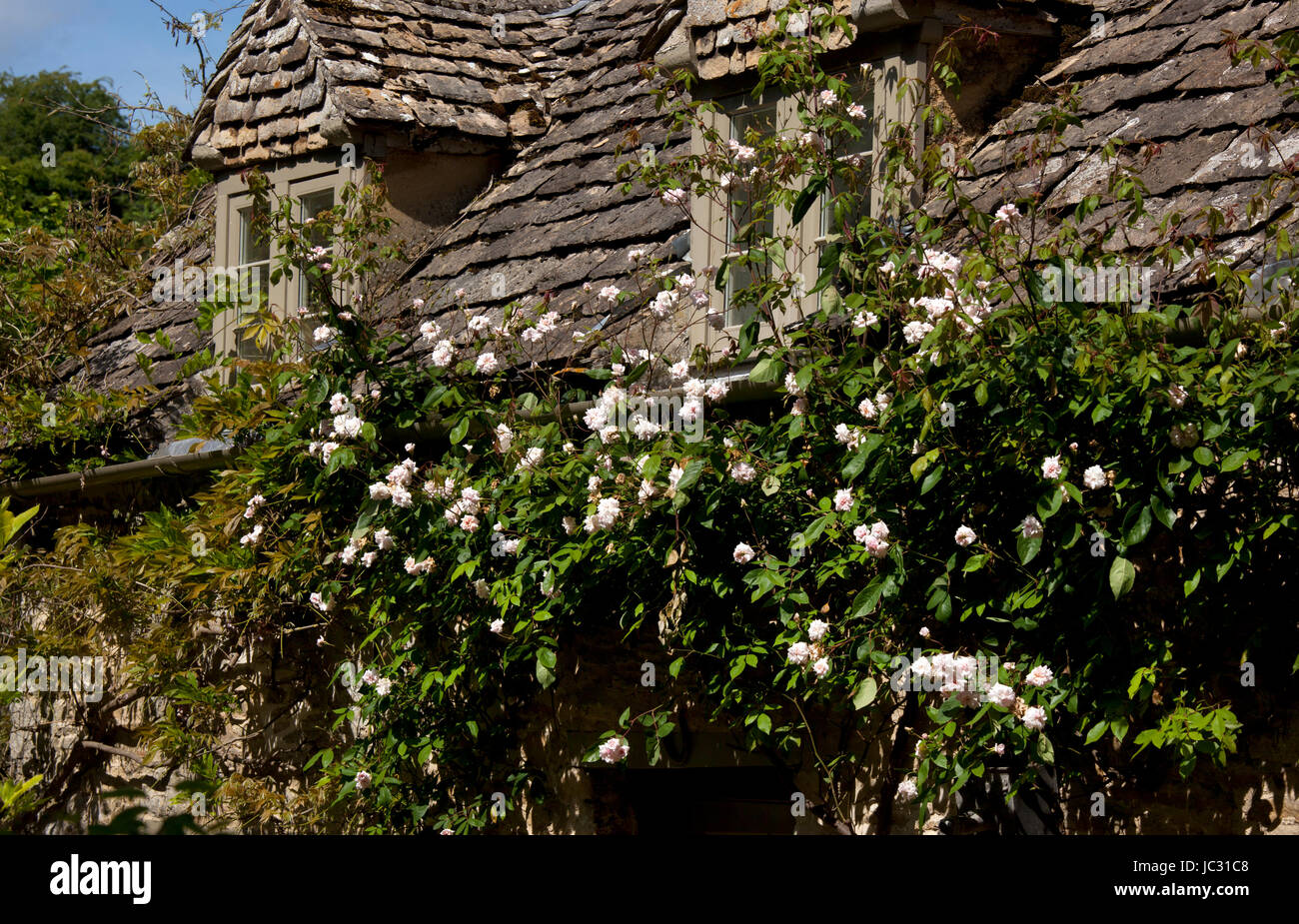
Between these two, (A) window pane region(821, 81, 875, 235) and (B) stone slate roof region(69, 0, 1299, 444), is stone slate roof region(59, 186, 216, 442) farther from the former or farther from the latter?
(A) window pane region(821, 81, 875, 235)

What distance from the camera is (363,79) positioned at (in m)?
7.15

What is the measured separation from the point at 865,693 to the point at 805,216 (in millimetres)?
2051

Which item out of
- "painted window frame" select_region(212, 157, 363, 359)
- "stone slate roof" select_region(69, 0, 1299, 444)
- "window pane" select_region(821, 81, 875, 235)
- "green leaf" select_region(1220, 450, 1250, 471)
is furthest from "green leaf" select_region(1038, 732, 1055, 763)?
"painted window frame" select_region(212, 157, 363, 359)

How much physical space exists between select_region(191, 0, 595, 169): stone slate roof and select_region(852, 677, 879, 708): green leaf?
4.29m

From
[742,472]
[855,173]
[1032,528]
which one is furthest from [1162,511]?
[855,173]

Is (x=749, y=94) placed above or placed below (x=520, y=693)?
above

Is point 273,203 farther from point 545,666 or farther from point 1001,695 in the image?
point 1001,695

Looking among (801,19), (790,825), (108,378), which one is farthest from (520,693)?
(108,378)

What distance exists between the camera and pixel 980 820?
418 cm

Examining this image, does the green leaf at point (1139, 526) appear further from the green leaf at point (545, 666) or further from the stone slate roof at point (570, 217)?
the stone slate roof at point (570, 217)

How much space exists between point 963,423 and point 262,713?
4.31 metres

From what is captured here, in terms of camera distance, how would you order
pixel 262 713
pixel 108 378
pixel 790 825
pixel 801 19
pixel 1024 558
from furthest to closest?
pixel 108 378 < pixel 262 713 < pixel 790 825 < pixel 801 19 < pixel 1024 558

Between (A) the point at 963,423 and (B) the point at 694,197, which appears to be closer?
(A) the point at 963,423

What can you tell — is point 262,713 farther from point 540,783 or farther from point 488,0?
point 488,0
